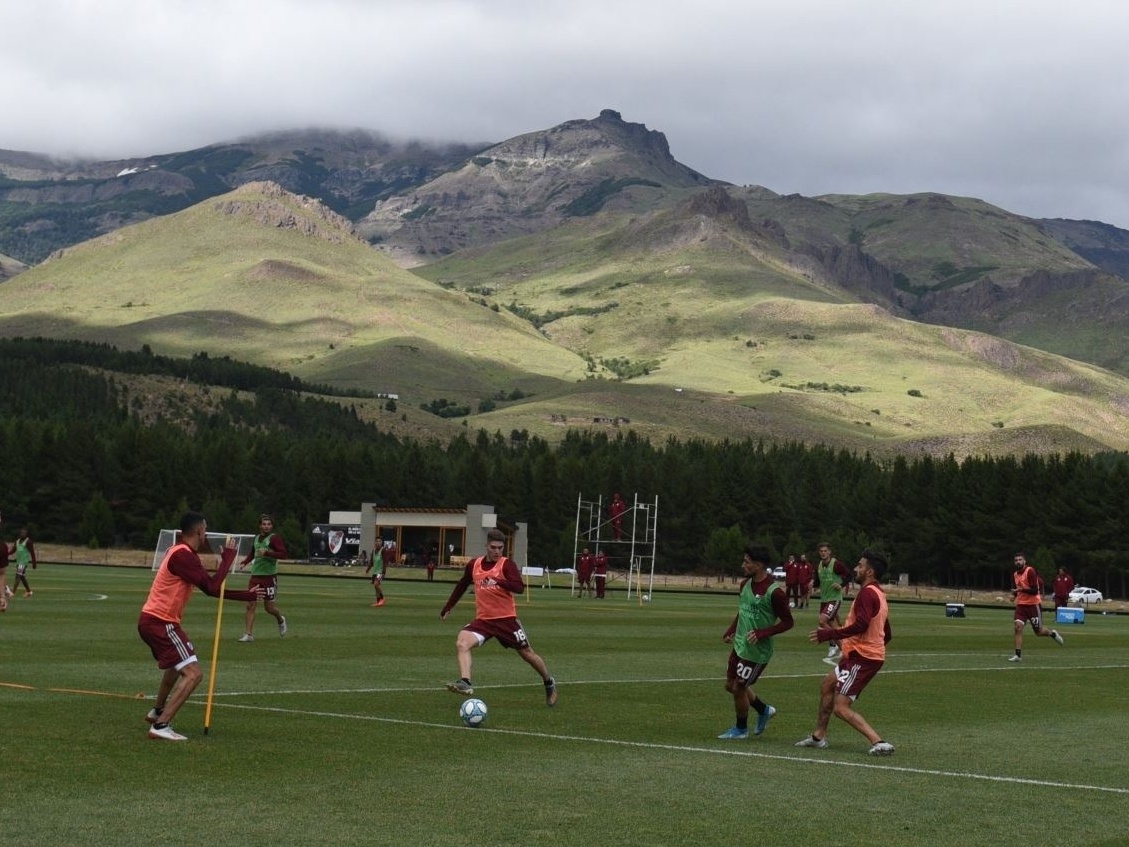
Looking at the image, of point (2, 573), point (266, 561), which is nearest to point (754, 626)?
point (266, 561)

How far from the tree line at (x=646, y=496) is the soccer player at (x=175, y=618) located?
121469 millimetres

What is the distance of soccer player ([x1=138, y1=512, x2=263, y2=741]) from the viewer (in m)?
16.4

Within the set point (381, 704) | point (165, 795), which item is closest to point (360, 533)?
point (381, 704)

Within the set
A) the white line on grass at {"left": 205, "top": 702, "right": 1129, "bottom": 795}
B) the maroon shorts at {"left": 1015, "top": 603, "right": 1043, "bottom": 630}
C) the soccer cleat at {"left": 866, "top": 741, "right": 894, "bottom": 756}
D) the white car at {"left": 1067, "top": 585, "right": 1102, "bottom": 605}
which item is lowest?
the white car at {"left": 1067, "top": 585, "right": 1102, "bottom": 605}

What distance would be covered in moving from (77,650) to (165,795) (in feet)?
55.7

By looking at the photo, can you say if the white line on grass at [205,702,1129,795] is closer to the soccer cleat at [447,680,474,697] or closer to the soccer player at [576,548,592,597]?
the soccer cleat at [447,680,474,697]

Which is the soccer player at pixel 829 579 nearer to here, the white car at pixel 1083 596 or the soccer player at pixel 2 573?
the soccer player at pixel 2 573

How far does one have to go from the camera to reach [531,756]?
55.2 ft

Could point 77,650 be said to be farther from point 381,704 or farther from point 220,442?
point 220,442

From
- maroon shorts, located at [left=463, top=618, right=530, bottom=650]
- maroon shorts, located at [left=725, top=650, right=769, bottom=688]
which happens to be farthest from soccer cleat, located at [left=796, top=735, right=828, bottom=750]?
maroon shorts, located at [left=463, top=618, right=530, bottom=650]

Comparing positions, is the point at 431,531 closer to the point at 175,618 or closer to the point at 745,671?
the point at 745,671

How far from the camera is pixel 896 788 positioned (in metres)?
15.2

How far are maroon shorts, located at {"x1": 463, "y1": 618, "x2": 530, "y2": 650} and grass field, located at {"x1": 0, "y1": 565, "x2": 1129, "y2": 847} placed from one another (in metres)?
0.98

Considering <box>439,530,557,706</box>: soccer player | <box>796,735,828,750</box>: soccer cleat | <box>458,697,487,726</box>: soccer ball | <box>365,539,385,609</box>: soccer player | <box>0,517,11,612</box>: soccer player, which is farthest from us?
<box>365,539,385,609</box>: soccer player
